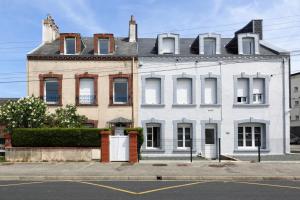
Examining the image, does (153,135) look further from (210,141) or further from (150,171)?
(150,171)

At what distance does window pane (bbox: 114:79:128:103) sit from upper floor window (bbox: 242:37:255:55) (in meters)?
9.32

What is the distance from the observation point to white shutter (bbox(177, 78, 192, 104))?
32781mm

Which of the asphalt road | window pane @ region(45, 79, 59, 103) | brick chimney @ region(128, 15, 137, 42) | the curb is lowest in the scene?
the curb

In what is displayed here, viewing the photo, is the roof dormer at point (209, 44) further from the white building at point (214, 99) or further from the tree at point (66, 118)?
the tree at point (66, 118)

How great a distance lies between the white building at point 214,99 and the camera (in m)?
32.4

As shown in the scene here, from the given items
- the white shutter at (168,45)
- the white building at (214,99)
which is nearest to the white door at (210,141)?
the white building at (214,99)

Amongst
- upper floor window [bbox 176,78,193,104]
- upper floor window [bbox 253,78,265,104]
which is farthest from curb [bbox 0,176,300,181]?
upper floor window [bbox 253,78,265,104]

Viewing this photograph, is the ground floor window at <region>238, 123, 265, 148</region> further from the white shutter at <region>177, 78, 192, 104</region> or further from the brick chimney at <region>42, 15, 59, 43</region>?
the brick chimney at <region>42, 15, 59, 43</region>

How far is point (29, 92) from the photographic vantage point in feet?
106

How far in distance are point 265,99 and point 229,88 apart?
2794mm

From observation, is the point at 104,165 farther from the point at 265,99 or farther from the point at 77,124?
the point at 265,99

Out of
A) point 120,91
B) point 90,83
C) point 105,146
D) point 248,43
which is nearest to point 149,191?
point 105,146

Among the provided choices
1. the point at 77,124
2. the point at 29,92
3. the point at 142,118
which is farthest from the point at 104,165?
the point at 29,92

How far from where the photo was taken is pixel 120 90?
107 ft
